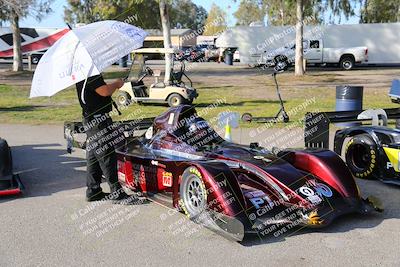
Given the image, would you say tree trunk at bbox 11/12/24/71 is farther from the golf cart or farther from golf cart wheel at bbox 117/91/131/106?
golf cart wheel at bbox 117/91/131/106

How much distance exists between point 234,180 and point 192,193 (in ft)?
1.87

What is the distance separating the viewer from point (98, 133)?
6.17 metres

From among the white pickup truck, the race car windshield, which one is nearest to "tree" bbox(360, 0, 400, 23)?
the white pickup truck

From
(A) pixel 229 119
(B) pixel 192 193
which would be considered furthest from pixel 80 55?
(A) pixel 229 119

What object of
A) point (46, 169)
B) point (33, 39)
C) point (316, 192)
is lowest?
point (46, 169)

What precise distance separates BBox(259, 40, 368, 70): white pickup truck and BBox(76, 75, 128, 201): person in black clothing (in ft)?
90.2

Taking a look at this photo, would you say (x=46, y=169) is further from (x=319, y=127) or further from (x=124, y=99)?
(x=124, y=99)

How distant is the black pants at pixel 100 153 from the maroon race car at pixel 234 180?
0.84 feet

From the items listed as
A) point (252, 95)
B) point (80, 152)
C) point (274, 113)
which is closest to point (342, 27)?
point (252, 95)

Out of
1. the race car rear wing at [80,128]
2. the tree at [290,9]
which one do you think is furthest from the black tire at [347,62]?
the race car rear wing at [80,128]

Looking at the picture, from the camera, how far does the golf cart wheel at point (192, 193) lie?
5.23 metres

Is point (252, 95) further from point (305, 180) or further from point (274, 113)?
point (305, 180)

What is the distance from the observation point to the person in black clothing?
607 centimetres

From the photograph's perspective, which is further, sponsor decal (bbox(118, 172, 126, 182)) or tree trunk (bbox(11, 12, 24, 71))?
tree trunk (bbox(11, 12, 24, 71))
